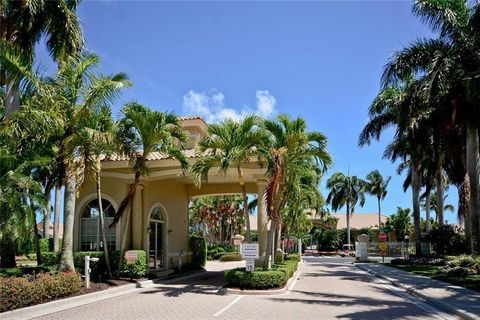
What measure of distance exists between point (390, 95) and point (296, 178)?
18.8m

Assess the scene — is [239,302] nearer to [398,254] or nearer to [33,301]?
[33,301]

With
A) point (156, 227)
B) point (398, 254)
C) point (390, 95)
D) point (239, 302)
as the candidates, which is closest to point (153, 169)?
point (156, 227)

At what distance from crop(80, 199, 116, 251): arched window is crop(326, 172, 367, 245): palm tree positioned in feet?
171

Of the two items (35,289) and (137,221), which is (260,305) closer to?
(35,289)

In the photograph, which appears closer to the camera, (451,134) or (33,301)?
(33,301)

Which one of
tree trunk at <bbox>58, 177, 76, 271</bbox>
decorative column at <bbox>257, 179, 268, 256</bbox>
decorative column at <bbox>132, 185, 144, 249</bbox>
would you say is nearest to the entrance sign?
decorative column at <bbox>132, 185, 144, 249</bbox>

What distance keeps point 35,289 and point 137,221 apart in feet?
32.2

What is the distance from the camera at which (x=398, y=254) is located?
47219mm

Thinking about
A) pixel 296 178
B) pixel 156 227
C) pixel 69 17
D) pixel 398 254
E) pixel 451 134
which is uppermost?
pixel 69 17

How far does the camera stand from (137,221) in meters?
22.2

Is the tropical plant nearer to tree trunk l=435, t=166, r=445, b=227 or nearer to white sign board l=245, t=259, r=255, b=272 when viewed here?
tree trunk l=435, t=166, r=445, b=227

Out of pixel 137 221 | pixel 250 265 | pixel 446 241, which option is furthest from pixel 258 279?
pixel 446 241

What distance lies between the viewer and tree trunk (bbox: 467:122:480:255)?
23.9m

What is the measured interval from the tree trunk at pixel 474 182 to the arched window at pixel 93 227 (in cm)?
1732
